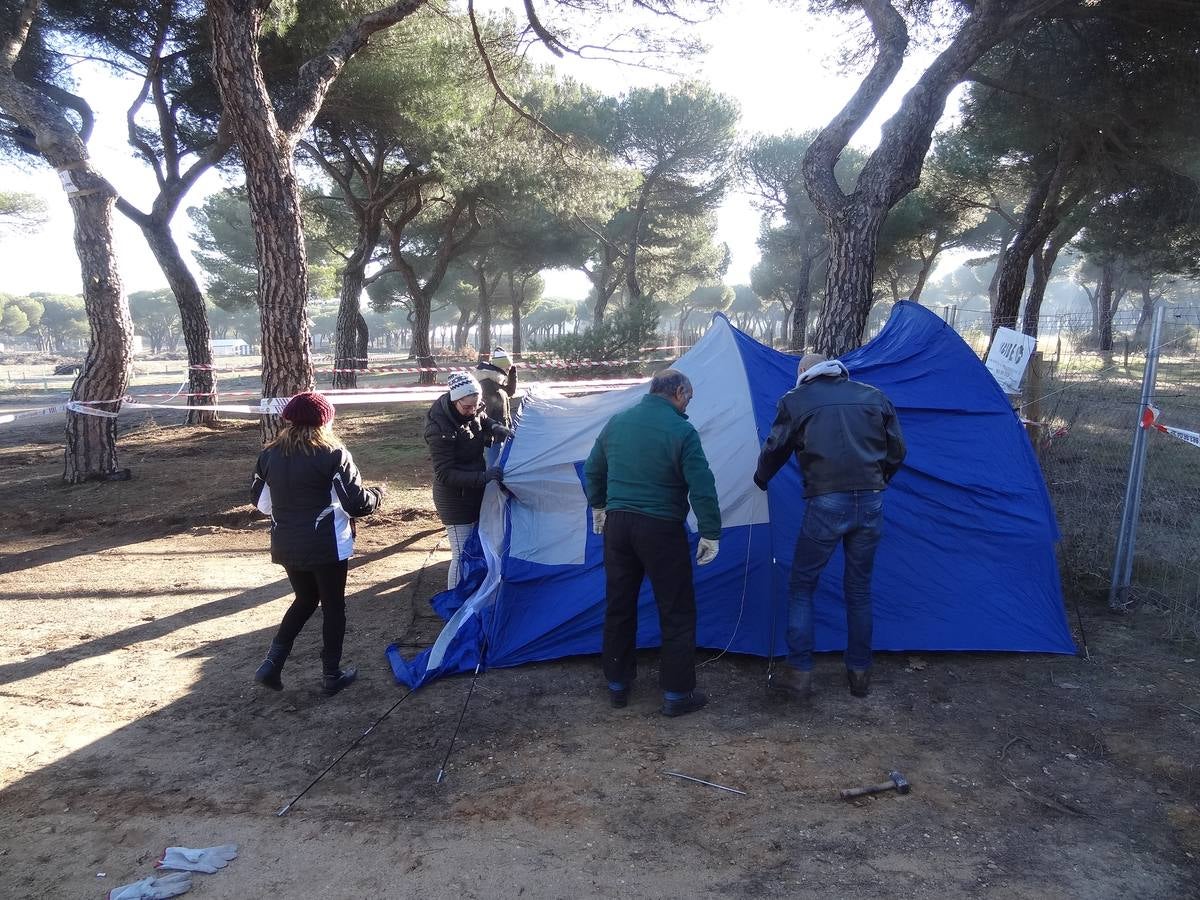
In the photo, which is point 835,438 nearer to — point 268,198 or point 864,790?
point 864,790

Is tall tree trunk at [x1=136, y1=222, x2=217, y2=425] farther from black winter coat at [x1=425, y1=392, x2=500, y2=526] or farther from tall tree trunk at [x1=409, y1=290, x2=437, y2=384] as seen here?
black winter coat at [x1=425, y1=392, x2=500, y2=526]

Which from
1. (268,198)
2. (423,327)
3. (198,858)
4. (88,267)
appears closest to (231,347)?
(423,327)

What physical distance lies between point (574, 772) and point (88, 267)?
8.31 metres

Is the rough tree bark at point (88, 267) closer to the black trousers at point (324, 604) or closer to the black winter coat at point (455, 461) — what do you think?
the black winter coat at point (455, 461)

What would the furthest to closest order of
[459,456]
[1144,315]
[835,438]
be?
1. [1144,315]
2. [459,456]
3. [835,438]

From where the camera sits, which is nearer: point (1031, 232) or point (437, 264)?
point (1031, 232)

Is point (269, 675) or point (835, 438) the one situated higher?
point (835, 438)

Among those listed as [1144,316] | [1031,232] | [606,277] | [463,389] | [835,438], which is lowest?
[835,438]

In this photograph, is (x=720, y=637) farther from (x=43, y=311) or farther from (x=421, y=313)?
(x=43, y=311)

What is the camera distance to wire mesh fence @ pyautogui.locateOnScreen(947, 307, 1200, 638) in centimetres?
493

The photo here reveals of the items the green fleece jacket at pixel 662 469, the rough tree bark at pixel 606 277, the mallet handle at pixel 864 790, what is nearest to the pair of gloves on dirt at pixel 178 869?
the green fleece jacket at pixel 662 469

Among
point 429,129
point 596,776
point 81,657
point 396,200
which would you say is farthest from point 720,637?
point 396,200

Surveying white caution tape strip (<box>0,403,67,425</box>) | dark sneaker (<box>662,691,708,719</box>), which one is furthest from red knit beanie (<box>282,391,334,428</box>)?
white caution tape strip (<box>0,403,67,425</box>)

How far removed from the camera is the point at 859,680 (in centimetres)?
381
